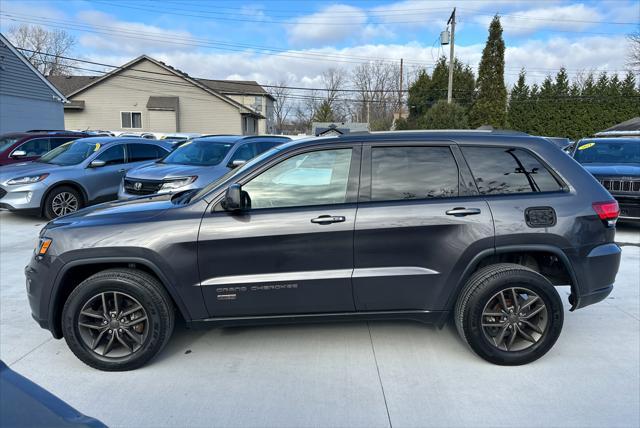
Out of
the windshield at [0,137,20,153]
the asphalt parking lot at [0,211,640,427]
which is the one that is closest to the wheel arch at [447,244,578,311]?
the asphalt parking lot at [0,211,640,427]

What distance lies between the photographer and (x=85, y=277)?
11.8ft

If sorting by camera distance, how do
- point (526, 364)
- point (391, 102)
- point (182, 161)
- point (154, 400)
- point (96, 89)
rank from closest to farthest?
point (154, 400) → point (526, 364) → point (182, 161) → point (96, 89) → point (391, 102)

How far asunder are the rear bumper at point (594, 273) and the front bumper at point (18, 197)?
8663 mm

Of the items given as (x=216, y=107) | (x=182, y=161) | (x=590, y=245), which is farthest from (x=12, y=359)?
(x=216, y=107)

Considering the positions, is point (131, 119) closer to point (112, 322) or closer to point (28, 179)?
point (28, 179)

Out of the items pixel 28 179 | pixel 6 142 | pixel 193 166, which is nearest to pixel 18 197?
pixel 28 179

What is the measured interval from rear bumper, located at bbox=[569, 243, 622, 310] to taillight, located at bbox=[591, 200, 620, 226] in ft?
0.68

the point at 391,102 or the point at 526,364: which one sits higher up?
the point at 391,102

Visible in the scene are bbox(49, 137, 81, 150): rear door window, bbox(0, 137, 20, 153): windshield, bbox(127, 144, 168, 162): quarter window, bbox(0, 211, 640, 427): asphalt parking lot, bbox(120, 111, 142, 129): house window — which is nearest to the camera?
bbox(0, 211, 640, 427): asphalt parking lot

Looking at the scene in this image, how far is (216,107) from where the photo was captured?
38.9 m

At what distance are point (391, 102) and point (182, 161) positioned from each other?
50.1 metres

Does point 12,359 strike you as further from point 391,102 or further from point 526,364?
point 391,102

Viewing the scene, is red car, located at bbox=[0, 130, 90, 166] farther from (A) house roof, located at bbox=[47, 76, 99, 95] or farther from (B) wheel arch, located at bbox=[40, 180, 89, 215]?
(A) house roof, located at bbox=[47, 76, 99, 95]

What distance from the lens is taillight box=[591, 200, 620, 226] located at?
3.55 m
